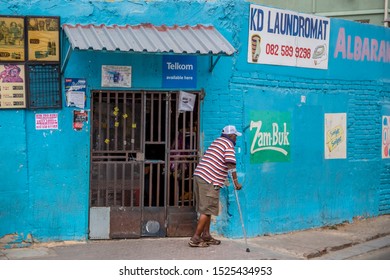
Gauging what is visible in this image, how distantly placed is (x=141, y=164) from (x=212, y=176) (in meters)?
1.12

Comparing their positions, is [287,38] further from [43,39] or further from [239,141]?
[43,39]

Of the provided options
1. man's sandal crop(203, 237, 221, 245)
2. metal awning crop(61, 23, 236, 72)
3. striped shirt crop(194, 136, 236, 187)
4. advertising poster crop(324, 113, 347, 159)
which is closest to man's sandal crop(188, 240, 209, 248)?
man's sandal crop(203, 237, 221, 245)

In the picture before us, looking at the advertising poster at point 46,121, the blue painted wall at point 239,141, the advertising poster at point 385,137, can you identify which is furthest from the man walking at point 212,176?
the advertising poster at point 385,137

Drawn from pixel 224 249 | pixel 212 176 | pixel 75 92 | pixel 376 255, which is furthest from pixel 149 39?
pixel 376 255

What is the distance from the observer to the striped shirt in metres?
8.44

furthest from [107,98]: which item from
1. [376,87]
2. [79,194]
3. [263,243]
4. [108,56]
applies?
[376,87]

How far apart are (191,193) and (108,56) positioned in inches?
91.6

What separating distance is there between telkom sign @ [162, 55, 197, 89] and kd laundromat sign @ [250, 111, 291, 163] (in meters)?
1.16

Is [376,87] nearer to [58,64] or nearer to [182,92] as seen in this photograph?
[182,92]

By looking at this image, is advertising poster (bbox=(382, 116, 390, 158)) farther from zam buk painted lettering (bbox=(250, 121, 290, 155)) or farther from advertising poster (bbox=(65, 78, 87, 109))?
advertising poster (bbox=(65, 78, 87, 109))

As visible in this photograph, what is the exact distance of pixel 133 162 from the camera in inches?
351

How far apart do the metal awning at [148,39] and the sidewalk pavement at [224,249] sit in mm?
2489

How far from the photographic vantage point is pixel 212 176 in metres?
8.47

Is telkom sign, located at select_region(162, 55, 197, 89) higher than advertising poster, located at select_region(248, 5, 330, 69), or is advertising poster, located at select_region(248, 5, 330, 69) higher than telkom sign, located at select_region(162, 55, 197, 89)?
advertising poster, located at select_region(248, 5, 330, 69)
